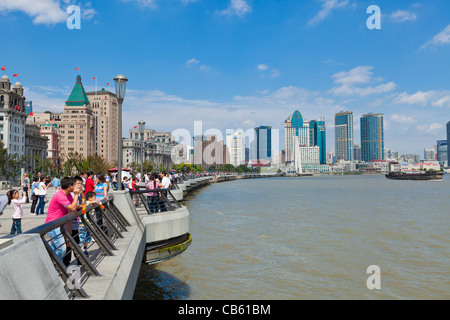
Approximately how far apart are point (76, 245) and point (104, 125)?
194823 mm

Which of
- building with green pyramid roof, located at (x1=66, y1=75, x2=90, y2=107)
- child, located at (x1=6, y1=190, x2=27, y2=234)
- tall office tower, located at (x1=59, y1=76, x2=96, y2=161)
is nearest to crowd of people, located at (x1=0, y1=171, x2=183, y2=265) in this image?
child, located at (x1=6, y1=190, x2=27, y2=234)

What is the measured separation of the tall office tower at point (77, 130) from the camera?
169m

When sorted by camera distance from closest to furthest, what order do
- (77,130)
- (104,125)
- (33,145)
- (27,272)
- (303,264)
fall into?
1. (27,272)
2. (303,264)
3. (33,145)
4. (77,130)
5. (104,125)

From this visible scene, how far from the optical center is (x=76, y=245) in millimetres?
6211

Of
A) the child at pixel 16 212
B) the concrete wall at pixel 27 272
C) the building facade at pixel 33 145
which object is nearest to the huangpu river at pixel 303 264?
the child at pixel 16 212

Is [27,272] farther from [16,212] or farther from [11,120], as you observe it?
[11,120]

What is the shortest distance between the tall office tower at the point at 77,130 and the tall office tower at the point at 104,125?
720 cm

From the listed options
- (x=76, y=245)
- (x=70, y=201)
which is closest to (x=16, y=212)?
(x=70, y=201)

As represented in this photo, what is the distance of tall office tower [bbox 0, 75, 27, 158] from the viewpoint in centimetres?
10088

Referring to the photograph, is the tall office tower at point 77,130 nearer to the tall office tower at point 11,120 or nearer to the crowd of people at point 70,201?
the tall office tower at point 11,120

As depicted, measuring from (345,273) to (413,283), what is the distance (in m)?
2.23
